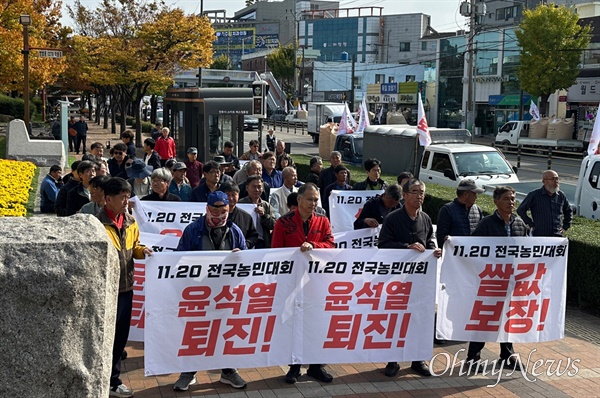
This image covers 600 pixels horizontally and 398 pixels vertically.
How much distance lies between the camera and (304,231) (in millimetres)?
7332

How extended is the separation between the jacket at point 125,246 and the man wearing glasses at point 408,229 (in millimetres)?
2383

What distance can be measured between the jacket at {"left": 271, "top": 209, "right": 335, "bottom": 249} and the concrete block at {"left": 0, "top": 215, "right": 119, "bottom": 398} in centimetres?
357

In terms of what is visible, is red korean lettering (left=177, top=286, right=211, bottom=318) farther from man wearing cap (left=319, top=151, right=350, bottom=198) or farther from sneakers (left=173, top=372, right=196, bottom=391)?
man wearing cap (left=319, top=151, right=350, bottom=198)

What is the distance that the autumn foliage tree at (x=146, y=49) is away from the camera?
126ft

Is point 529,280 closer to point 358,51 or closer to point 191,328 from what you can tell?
point 191,328

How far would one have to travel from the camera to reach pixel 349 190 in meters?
11.9

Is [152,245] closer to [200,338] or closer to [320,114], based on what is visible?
[200,338]

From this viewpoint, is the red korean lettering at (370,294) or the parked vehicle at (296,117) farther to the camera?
the parked vehicle at (296,117)

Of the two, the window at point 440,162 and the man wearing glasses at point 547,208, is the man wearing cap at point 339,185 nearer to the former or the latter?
the man wearing glasses at point 547,208

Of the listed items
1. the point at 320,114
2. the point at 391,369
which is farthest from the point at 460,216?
the point at 320,114

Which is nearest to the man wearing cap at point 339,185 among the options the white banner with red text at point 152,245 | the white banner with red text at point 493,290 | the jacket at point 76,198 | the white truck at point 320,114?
the white banner with red text at point 152,245

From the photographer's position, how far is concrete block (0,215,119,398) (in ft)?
11.7

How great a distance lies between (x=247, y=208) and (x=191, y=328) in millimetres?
2540

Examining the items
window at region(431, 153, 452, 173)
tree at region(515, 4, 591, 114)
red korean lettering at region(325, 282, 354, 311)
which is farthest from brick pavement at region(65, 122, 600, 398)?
tree at region(515, 4, 591, 114)
